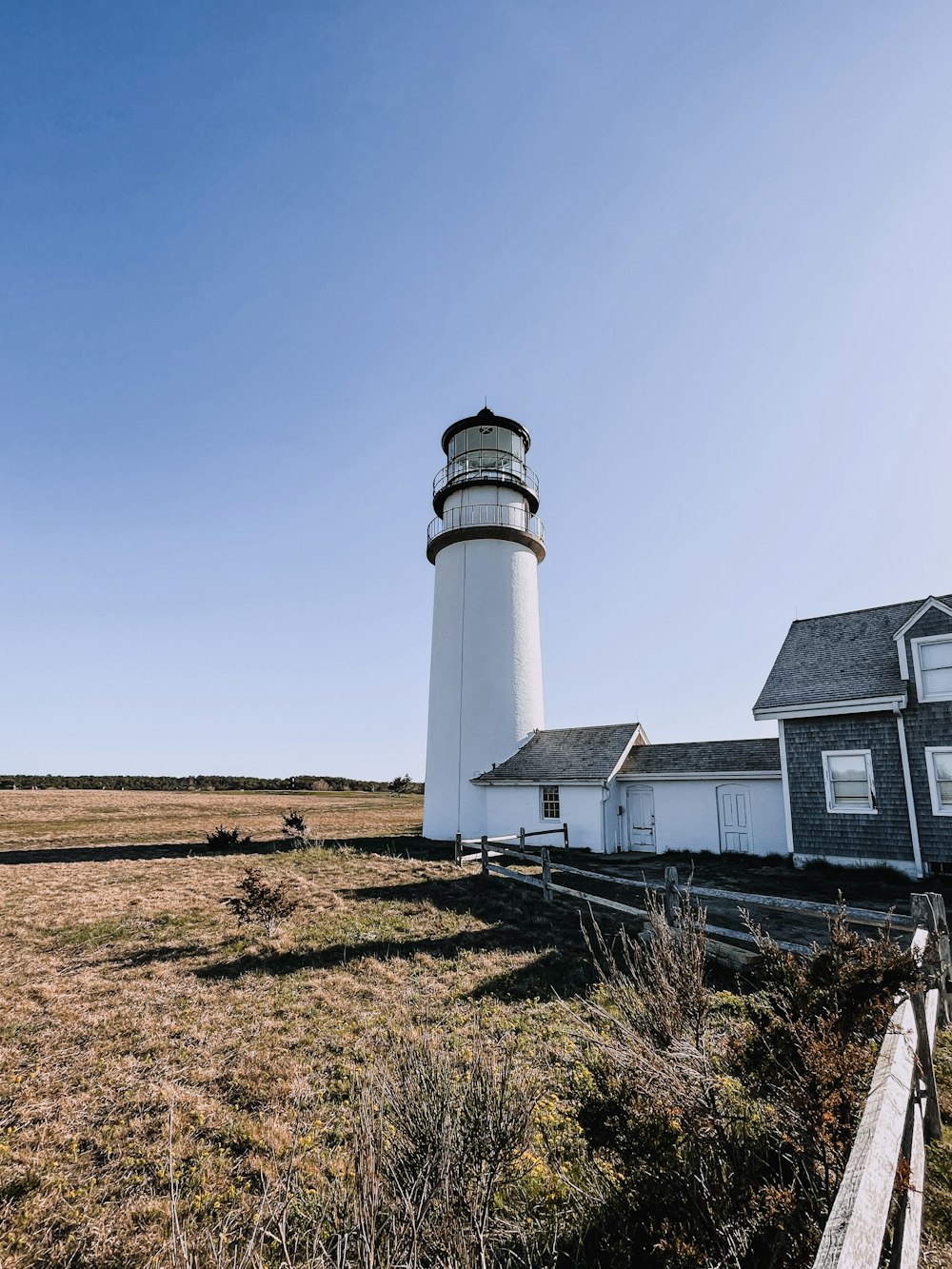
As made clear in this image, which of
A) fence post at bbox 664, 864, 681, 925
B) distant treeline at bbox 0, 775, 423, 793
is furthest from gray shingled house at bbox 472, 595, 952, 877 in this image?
distant treeline at bbox 0, 775, 423, 793

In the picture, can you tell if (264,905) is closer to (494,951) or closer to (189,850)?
(494,951)

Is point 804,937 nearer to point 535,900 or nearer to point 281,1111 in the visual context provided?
point 535,900

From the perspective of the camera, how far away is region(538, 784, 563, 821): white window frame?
72.5 feet

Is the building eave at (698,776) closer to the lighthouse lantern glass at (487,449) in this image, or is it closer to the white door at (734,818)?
the white door at (734,818)

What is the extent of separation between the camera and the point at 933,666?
15781 mm

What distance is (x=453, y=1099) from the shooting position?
347 centimetres

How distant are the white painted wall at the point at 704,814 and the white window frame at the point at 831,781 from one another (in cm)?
169

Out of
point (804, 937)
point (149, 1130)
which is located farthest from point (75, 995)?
point (804, 937)

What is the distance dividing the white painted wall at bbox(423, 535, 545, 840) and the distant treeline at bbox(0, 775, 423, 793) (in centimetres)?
4249

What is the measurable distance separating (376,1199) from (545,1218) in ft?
6.18

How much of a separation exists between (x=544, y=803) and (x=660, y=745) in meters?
4.96

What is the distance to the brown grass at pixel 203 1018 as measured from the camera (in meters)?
4.40

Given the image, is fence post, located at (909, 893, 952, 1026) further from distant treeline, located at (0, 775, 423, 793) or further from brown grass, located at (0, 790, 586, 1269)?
distant treeline, located at (0, 775, 423, 793)

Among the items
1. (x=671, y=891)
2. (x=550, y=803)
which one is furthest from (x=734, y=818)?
(x=671, y=891)
